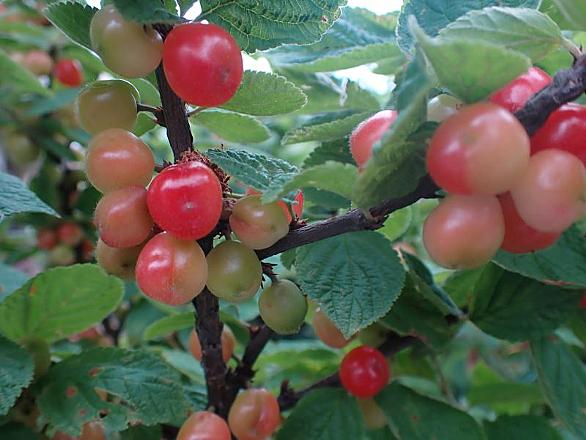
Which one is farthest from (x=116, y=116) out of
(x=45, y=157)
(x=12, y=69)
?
(x=45, y=157)

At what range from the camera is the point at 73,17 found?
1.91 feet

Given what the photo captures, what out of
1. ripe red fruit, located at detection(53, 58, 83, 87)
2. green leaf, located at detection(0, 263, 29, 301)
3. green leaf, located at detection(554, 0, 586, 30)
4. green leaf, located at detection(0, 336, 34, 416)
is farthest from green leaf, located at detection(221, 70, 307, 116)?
ripe red fruit, located at detection(53, 58, 83, 87)

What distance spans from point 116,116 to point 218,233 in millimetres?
139

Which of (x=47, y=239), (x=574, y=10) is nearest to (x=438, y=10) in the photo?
(x=574, y=10)

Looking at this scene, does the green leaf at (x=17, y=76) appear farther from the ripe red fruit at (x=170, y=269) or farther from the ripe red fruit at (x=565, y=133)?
the ripe red fruit at (x=565, y=133)

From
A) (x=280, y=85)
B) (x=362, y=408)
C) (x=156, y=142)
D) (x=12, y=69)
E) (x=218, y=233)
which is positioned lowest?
(x=156, y=142)

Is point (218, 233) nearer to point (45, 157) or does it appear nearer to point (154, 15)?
point (154, 15)

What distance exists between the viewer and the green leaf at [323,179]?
46cm

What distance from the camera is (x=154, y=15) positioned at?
0.50 meters

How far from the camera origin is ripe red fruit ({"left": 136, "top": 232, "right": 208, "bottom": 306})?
0.53 meters

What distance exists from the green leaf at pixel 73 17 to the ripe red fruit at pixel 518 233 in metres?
0.38

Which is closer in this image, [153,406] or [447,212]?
[447,212]

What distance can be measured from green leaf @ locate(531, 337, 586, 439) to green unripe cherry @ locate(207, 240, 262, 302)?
41 centimetres

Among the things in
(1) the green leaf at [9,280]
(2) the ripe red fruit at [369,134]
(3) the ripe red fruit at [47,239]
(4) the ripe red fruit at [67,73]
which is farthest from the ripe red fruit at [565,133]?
(4) the ripe red fruit at [67,73]
